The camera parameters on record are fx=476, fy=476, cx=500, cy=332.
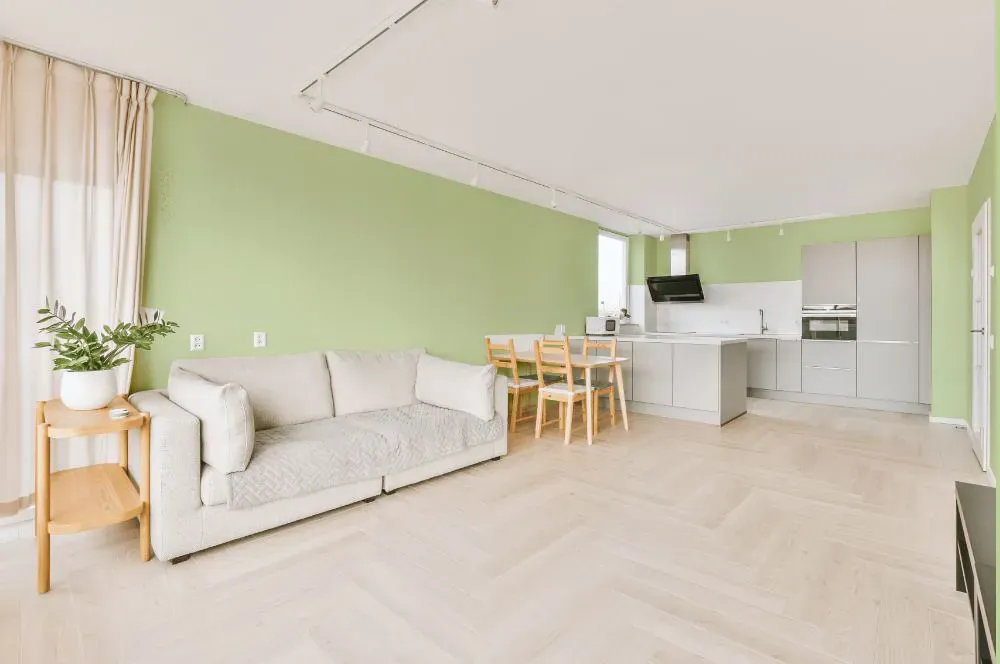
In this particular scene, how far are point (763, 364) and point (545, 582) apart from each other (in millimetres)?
5795

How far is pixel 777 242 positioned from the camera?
22.0ft

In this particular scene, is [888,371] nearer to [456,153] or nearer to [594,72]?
[594,72]

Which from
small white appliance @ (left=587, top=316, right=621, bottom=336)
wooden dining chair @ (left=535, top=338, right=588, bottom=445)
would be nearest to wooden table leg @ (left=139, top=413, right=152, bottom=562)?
wooden dining chair @ (left=535, top=338, right=588, bottom=445)

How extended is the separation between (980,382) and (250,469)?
218 inches

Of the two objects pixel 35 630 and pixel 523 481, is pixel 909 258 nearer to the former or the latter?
pixel 523 481

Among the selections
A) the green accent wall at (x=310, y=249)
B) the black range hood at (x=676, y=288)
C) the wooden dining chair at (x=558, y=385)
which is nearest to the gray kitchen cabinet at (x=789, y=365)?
the black range hood at (x=676, y=288)

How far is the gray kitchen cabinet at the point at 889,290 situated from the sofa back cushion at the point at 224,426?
6.68 meters

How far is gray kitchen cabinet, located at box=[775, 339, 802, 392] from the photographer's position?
6270 millimetres

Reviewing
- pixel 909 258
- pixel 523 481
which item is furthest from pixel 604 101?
pixel 909 258

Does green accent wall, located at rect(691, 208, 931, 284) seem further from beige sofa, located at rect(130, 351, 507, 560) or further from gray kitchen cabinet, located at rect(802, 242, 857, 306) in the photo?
beige sofa, located at rect(130, 351, 507, 560)

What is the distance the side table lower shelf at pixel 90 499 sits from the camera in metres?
1.95

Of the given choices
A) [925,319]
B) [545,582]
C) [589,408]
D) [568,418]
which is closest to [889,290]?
[925,319]

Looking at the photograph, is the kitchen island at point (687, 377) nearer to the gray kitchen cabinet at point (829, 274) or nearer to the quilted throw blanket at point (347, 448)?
the gray kitchen cabinet at point (829, 274)

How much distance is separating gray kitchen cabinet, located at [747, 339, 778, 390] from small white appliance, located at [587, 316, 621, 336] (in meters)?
2.08
